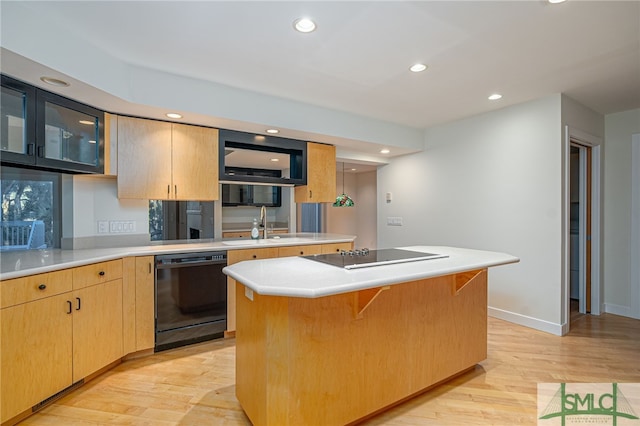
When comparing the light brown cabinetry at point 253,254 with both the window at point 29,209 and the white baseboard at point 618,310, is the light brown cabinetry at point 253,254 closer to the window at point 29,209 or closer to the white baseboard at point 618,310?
the window at point 29,209

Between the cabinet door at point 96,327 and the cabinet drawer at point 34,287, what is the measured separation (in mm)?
131

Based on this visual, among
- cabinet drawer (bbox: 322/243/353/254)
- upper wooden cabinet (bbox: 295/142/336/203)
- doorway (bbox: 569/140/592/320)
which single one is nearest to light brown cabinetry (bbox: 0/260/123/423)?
cabinet drawer (bbox: 322/243/353/254)

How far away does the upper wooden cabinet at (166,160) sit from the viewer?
9.27 feet

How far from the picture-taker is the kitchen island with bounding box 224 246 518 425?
1.56m

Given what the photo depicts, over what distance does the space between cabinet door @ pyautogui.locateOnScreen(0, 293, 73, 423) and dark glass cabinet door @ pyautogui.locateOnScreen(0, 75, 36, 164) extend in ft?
3.24

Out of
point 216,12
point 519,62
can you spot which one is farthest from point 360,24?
point 519,62

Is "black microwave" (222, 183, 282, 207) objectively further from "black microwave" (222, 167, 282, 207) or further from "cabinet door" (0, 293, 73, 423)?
"cabinet door" (0, 293, 73, 423)

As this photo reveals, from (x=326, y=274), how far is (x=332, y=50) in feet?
5.37

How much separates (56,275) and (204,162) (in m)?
1.58

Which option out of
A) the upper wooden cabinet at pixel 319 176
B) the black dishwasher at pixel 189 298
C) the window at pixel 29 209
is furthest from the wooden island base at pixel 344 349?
the upper wooden cabinet at pixel 319 176

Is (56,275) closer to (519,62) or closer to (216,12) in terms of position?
(216,12)

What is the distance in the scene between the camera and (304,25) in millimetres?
1965

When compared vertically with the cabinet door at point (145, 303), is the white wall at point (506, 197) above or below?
above

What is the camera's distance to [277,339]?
61.9 inches
